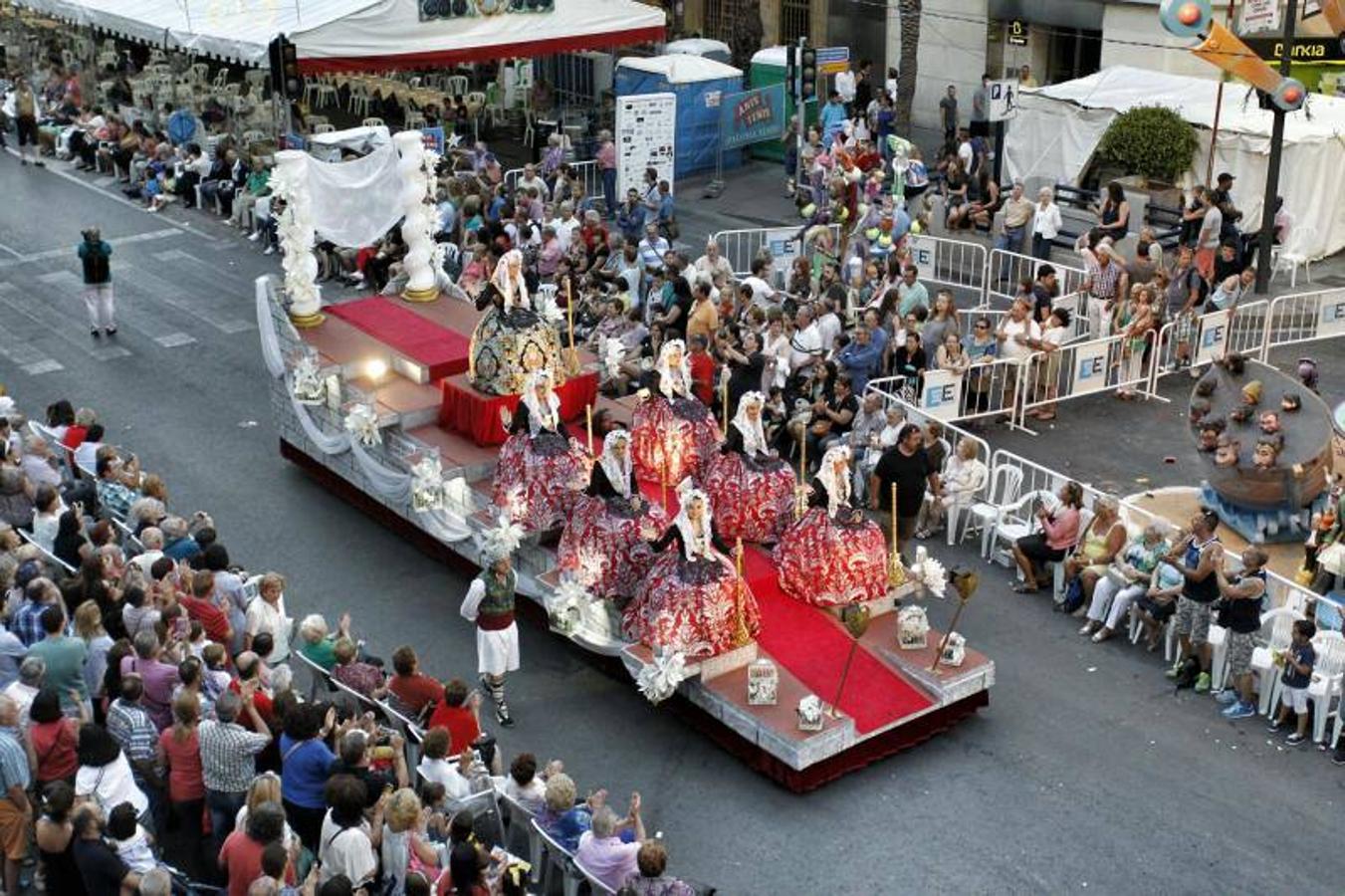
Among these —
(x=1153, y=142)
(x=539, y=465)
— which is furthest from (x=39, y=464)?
(x=1153, y=142)

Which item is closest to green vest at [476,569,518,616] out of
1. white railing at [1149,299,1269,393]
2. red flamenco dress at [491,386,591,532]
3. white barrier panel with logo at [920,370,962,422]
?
red flamenco dress at [491,386,591,532]

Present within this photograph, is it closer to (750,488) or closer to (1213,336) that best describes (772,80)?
(1213,336)

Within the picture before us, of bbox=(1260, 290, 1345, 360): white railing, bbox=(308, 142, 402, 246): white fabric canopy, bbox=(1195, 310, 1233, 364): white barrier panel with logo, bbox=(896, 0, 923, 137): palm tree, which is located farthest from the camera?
bbox=(896, 0, 923, 137): palm tree

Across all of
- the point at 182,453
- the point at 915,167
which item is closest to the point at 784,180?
the point at 915,167

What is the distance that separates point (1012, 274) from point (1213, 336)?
3801 mm

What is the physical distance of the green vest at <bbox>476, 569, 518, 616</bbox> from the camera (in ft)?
44.7

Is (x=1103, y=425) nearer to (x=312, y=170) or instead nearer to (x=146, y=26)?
(x=312, y=170)

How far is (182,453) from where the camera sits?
19234 millimetres

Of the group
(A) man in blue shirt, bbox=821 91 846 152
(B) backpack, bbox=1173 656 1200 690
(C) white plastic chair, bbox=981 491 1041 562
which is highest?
(A) man in blue shirt, bbox=821 91 846 152

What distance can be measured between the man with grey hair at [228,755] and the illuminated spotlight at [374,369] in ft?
24.3

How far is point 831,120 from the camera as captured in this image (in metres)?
29.1

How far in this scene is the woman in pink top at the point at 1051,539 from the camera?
1552cm

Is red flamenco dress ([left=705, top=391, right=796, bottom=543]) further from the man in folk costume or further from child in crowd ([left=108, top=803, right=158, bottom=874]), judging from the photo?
child in crowd ([left=108, top=803, right=158, bottom=874])

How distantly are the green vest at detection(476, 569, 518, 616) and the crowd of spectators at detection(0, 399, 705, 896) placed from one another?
109 cm
